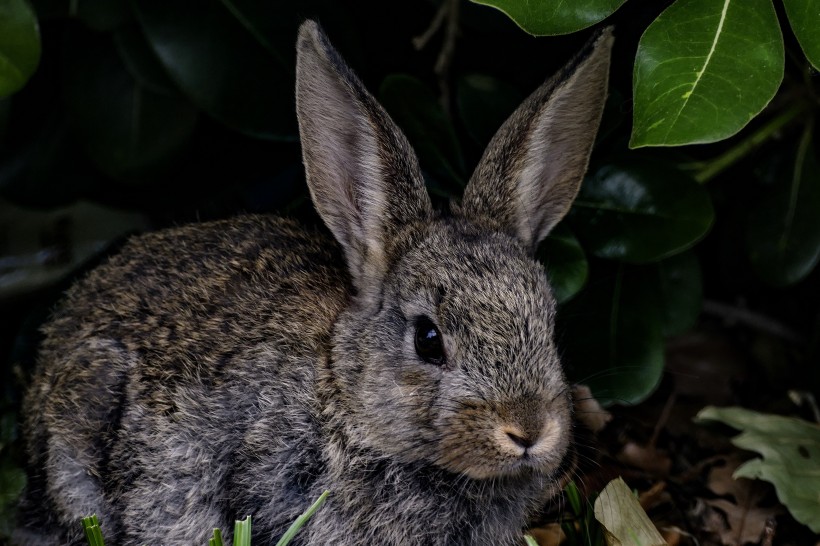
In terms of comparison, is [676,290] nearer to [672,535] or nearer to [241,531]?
[672,535]

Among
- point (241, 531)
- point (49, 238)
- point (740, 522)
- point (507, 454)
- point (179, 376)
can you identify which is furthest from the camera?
point (49, 238)

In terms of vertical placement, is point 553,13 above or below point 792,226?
above

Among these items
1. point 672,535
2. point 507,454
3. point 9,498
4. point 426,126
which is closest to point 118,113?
point 426,126

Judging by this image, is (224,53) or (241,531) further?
(224,53)

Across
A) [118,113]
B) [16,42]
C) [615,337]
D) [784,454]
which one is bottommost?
[784,454]

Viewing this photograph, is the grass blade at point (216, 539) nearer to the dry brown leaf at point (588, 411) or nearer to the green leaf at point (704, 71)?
the dry brown leaf at point (588, 411)

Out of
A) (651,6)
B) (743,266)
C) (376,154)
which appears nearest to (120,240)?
(376,154)

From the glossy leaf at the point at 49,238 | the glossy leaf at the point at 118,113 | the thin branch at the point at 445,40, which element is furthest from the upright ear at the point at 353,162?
the glossy leaf at the point at 49,238

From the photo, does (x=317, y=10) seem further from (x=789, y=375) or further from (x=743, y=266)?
(x=789, y=375)
